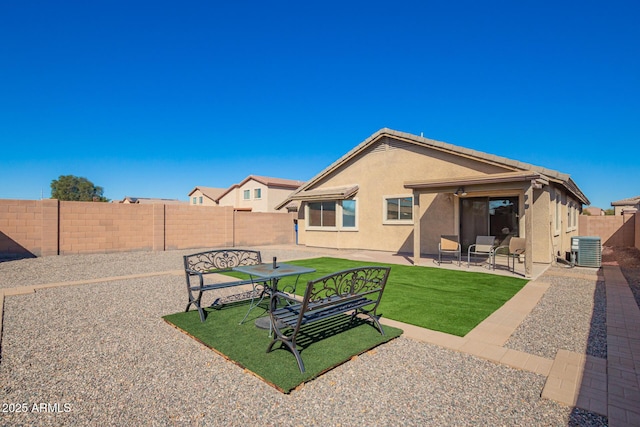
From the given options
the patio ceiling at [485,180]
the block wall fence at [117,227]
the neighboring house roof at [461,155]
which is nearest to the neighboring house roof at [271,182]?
the block wall fence at [117,227]

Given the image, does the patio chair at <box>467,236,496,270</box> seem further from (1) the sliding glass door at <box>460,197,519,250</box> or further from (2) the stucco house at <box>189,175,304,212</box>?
(2) the stucco house at <box>189,175,304,212</box>

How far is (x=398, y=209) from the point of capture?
51.5 ft

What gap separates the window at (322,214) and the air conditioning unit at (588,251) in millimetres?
11150

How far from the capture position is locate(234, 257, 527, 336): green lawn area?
18.4 ft

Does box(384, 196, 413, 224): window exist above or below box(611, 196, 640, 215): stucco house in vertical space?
below

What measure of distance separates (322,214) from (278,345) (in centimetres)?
1501

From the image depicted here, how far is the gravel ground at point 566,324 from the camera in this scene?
4.43m

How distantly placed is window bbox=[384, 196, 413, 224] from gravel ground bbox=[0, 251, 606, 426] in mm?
11323

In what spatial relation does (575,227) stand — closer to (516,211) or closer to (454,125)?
(516,211)

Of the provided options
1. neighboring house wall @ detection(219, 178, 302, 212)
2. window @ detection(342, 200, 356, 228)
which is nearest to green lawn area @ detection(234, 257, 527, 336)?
window @ detection(342, 200, 356, 228)

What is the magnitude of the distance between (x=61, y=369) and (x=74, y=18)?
15.2 metres

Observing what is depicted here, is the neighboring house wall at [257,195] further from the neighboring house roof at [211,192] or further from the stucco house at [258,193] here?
the neighboring house roof at [211,192]

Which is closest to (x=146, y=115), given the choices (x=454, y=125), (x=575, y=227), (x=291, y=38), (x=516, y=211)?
(x=291, y=38)

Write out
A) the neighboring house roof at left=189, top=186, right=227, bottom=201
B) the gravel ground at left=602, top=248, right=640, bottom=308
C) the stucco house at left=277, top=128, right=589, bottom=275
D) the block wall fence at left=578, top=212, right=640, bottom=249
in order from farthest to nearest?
the neighboring house roof at left=189, top=186, right=227, bottom=201
the block wall fence at left=578, top=212, right=640, bottom=249
the stucco house at left=277, top=128, right=589, bottom=275
the gravel ground at left=602, top=248, right=640, bottom=308
